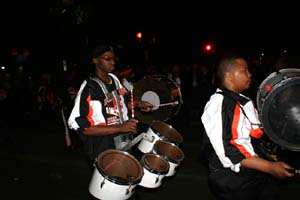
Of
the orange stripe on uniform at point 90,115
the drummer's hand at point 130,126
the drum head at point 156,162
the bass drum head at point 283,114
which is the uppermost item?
the bass drum head at point 283,114

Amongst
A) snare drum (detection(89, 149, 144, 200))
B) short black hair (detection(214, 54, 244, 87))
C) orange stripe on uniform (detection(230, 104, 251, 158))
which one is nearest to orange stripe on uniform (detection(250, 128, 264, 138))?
orange stripe on uniform (detection(230, 104, 251, 158))

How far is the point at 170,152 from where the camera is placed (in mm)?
3822

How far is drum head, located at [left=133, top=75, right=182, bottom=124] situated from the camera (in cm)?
416

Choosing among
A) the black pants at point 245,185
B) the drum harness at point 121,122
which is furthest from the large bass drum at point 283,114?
the drum harness at point 121,122

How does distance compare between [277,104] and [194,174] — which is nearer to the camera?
[277,104]

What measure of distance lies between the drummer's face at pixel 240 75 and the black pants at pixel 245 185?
620 millimetres

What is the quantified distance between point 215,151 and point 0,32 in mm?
18905

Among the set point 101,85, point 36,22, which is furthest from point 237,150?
point 36,22

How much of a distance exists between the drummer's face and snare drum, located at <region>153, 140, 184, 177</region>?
4.77 feet

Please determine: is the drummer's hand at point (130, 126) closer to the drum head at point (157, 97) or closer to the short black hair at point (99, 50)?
the short black hair at point (99, 50)

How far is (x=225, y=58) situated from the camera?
2500mm

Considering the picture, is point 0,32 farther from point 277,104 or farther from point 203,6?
point 277,104

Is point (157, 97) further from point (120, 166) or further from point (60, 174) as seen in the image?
point (60, 174)

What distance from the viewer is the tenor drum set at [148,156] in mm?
2803
